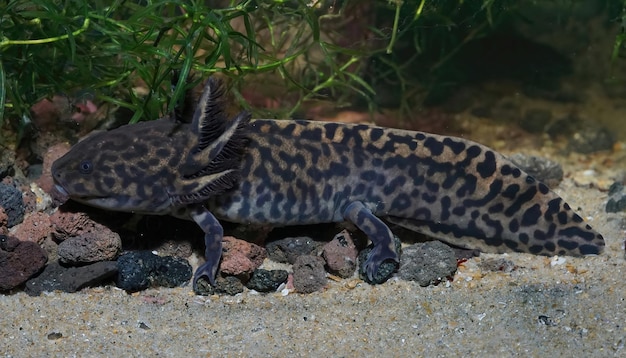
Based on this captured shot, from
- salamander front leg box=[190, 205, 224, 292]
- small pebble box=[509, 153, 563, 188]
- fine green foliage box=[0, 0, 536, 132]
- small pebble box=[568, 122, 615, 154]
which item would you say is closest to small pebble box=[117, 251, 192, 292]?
salamander front leg box=[190, 205, 224, 292]

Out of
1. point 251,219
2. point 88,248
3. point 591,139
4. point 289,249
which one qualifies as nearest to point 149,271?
point 88,248

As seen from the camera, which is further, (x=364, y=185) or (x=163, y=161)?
(x=364, y=185)

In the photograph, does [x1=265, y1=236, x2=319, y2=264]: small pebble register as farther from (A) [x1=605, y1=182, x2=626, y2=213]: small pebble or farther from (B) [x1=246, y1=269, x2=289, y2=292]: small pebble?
(A) [x1=605, y1=182, x2=626, y2=213]: small pebble

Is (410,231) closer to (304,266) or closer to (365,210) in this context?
(365,210)

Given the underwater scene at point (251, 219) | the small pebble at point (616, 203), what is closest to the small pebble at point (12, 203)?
the underwater scene at point (251, 219)

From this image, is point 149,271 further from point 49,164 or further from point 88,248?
point 49,164

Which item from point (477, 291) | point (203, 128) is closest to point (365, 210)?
point (477, 291)

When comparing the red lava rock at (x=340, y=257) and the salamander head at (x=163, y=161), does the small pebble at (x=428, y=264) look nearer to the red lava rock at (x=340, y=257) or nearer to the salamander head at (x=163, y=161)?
the red lava rock at (x=340, y=257)
